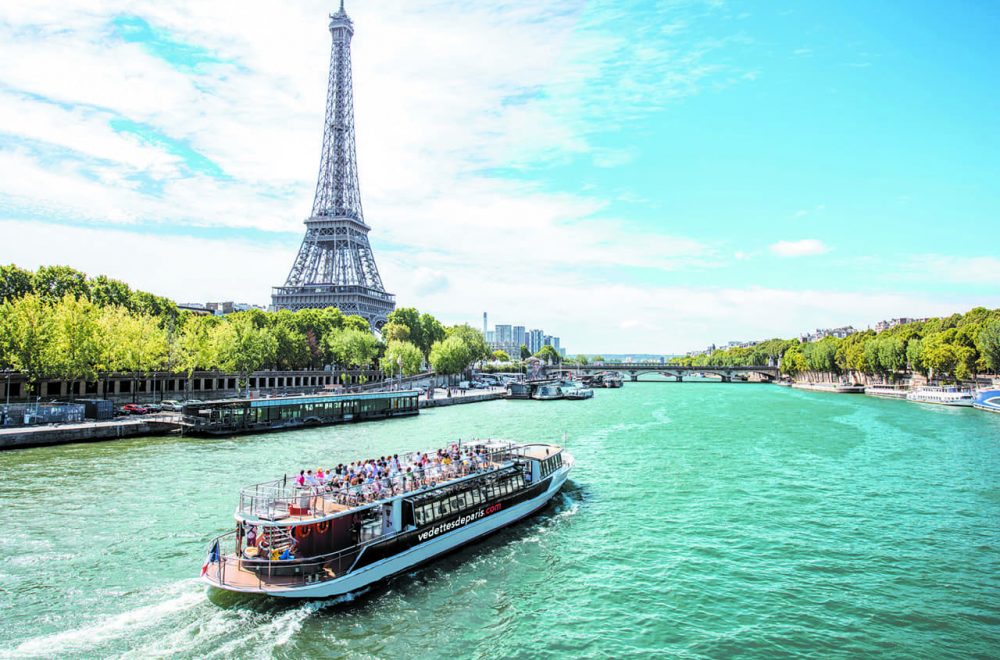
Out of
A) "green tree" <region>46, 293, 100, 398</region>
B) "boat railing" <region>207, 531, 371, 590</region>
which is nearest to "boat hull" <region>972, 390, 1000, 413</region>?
"boat railing" <region>207, 531, 371, 590</region>

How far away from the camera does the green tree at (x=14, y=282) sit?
67.1 meters

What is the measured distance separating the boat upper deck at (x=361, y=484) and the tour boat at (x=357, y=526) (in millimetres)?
40

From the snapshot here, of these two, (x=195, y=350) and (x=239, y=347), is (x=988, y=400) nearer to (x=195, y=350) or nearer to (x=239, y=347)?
(x=239, y=347)

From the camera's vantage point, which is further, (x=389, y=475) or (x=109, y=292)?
(x=109, y=292)

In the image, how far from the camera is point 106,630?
640 inches

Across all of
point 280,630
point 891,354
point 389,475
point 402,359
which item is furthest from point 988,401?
point 280,630

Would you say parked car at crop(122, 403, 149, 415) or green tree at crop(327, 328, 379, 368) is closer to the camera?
parked car at crop(122, 403, 149, 415)

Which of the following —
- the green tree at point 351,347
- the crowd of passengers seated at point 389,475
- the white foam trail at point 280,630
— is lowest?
the white foam trail at point 280,630

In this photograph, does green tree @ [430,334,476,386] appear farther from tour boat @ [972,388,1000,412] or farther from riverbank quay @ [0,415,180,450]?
tour boat @ [972,388,1000,412]

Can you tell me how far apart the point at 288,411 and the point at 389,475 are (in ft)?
118

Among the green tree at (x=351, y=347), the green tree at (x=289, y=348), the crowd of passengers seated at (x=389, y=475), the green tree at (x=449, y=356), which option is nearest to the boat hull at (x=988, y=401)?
the green tree at (x=449, y=356)

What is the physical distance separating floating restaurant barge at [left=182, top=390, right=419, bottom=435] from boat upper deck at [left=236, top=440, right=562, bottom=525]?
26.4 metres

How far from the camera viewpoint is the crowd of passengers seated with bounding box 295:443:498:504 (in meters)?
21.5

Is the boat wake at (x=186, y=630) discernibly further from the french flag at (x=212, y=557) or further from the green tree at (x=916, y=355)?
the green tree at (x=916, y=355)
